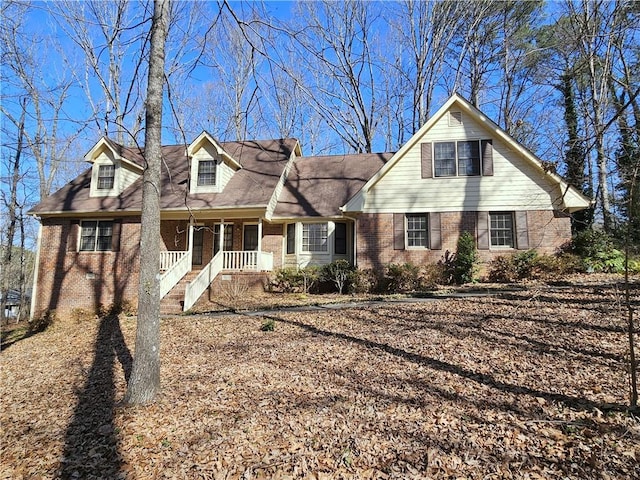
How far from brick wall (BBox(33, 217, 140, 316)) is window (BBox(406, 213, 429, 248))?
10.9 meters

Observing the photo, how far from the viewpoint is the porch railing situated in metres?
15.0

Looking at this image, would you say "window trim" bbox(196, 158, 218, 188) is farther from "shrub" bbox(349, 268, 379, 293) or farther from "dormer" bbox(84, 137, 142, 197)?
"shrub" bbox(349, 268, 379, 293)

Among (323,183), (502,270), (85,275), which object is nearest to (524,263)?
(502,270)

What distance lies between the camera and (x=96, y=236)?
1553cm

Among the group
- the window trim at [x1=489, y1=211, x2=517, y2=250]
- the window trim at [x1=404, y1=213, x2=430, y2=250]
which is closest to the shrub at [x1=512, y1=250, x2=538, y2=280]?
the window trim at [x1=489, y1=211, x2=517, y2=250]

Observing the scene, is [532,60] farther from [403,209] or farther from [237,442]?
[237,442]

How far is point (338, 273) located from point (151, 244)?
30.8 ft

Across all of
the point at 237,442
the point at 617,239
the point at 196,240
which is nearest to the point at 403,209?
the point at 617,239

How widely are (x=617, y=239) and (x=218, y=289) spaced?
14.9 m

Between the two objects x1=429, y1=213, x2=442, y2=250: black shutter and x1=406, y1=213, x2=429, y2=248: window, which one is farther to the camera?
x1=406, y1=213, x2=429, y2=248: window

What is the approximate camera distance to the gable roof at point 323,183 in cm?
1614

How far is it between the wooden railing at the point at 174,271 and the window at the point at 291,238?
13.8ft

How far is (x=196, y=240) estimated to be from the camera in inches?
661

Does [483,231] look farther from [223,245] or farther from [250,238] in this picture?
[223,245]
